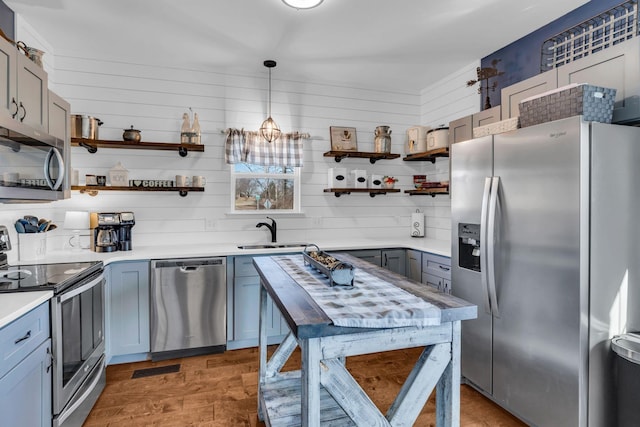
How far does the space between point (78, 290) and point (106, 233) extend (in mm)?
1156

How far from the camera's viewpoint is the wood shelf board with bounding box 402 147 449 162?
371 cm

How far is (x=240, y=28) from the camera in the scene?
2938 millimetres

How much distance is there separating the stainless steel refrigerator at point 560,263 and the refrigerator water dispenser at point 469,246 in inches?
5.5

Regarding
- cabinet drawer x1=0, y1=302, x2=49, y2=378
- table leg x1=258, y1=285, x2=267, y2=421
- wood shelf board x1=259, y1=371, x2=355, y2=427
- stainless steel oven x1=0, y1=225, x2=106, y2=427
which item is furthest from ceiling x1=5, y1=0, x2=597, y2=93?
wood shelf board x1=259, y1=371, x2=355, y2=427

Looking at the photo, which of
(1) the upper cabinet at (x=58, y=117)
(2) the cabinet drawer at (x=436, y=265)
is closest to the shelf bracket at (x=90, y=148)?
(1) the upper cabinet at (x=58, y=117)

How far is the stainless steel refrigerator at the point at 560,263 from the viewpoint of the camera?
1820 mm

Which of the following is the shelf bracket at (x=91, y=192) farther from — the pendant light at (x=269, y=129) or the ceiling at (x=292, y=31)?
the pendant light at (x=269, y=129)

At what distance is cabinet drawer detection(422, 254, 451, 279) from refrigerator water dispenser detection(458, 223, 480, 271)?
1.78ft

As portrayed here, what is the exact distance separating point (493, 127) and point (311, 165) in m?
2.13

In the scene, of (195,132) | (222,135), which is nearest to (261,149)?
(222,135)

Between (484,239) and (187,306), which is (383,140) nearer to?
(484,239)

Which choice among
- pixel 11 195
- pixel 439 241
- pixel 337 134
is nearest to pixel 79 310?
pixel 11 195

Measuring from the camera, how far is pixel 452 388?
145 cm

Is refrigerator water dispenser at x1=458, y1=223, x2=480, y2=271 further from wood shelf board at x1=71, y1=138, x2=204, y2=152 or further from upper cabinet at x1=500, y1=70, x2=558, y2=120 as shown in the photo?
wood shelf board at x1=71, y1=138, x2=204, y2=152
